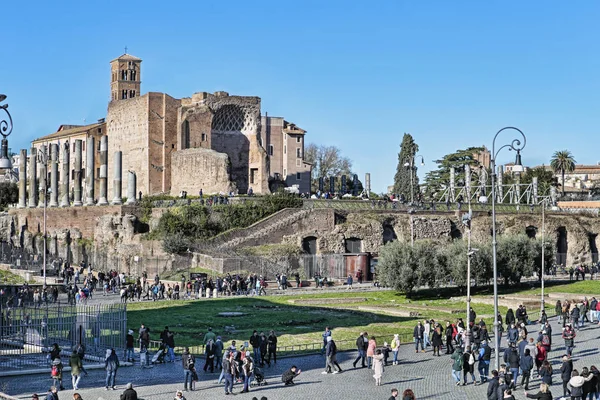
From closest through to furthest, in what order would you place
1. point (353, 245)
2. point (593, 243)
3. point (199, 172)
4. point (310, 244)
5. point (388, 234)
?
point (310, 244), point (353, 245), point (388, 234), point (593, 243), point (199, 172)

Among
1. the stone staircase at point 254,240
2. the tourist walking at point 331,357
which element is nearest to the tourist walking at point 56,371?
the tourist walking at point 331,357

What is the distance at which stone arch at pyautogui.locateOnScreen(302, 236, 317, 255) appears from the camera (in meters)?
67.2

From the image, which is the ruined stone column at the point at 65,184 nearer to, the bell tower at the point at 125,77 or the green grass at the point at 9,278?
the green grass at the point at 9,278

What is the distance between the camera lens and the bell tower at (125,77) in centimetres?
11369

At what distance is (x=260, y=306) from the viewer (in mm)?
48594

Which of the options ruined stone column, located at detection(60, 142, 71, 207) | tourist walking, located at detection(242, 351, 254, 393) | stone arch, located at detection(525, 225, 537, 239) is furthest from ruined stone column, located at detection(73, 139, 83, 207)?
tourist walking, located at detection(242, 351, 254, 393)

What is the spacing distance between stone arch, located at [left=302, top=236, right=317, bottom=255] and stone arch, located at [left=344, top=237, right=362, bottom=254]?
2.08 metres

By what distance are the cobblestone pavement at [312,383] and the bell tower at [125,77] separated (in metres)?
85.0

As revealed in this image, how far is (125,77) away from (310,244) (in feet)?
178

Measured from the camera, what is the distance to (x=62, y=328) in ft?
106

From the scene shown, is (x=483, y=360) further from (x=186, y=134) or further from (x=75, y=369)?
(x=186, y=134)

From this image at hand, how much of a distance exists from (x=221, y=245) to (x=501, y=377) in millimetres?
40224

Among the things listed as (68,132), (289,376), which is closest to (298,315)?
(289,376)

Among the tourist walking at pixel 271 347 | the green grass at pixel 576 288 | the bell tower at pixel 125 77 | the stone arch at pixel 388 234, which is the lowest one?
the tourist walking at pixel 271 347
